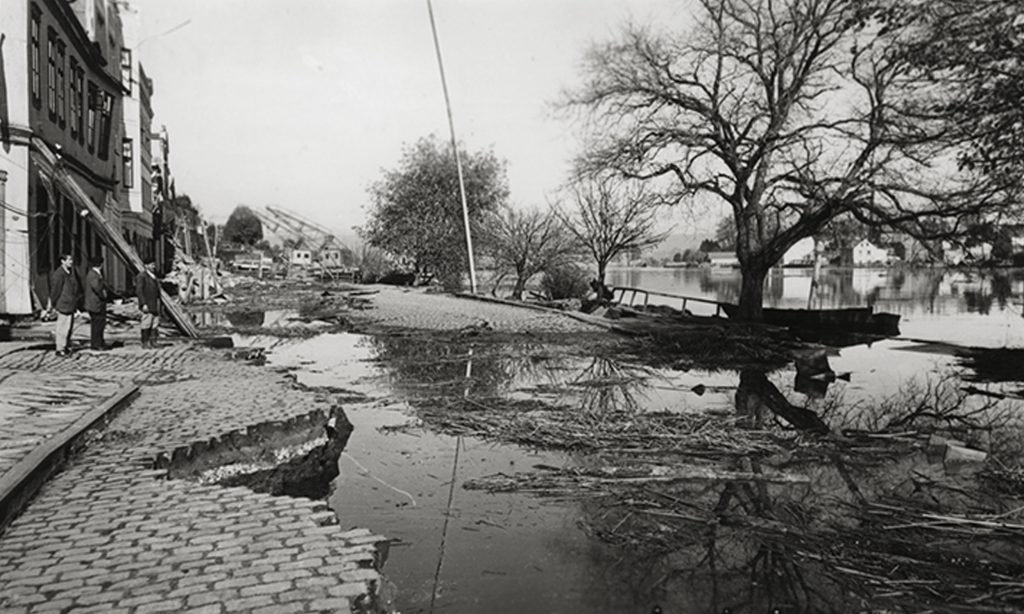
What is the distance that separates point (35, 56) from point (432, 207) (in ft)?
97.9

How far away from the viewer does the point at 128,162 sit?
33531mm

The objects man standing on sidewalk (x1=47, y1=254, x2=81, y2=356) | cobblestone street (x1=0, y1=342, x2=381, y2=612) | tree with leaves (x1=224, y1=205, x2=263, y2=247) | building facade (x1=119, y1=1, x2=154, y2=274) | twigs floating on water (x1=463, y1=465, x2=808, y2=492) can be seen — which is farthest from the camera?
tree with leaves (x1=224, y1=205, x2=263, y2=247)

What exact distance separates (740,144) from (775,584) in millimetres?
20958

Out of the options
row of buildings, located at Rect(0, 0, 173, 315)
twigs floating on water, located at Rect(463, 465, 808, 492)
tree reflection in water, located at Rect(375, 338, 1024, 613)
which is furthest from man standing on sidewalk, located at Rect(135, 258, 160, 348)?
twigs floating on water, located at Rect(463, 465, 808, 492)

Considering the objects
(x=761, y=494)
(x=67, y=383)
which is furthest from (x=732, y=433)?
(x=67, y=383)

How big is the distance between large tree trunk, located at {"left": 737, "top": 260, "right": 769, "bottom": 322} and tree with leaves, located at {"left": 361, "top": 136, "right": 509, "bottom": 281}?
859 inches

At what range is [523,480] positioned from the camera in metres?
6.65

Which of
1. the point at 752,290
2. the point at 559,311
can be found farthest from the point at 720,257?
the point at 559,311

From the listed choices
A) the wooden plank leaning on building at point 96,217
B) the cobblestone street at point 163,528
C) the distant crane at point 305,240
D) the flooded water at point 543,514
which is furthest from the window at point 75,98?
the distant crane at point 305,240

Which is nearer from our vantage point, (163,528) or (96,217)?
(163,528)

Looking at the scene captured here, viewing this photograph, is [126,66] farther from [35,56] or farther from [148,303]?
[148,303]

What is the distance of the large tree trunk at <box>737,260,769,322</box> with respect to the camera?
2456 cm

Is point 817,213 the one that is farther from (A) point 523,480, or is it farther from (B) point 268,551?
(B) point 268,551

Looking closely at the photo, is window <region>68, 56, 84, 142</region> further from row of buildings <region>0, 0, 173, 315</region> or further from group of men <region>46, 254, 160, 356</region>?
group of men <region>46, 254, 160, 356</region>
